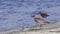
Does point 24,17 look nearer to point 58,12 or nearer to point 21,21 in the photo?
point 21,21

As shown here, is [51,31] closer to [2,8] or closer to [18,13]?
[18,13]

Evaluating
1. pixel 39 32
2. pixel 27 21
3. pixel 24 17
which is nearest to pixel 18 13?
pixel 24 17

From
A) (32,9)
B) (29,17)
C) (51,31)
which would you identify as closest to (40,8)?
(32,9)

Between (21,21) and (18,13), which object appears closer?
(21,21)

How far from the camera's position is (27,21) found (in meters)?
10.6

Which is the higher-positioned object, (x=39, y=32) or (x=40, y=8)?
(x=40, y=8)

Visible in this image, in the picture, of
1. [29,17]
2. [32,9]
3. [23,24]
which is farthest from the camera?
[32,9]

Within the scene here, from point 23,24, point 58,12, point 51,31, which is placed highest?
point 58,12

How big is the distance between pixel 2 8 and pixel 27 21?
10.5 ft

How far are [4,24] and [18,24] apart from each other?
516 millimetres

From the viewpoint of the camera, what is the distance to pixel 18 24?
1016 centimetres

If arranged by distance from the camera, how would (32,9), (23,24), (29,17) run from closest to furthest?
(23,24), (29,17), (32,9)

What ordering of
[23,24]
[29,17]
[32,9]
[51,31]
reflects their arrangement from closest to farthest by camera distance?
[51,31] → [23,24] → [29,17] → [32,9]

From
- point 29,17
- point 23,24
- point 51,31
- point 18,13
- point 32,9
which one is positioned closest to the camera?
point 51,31
